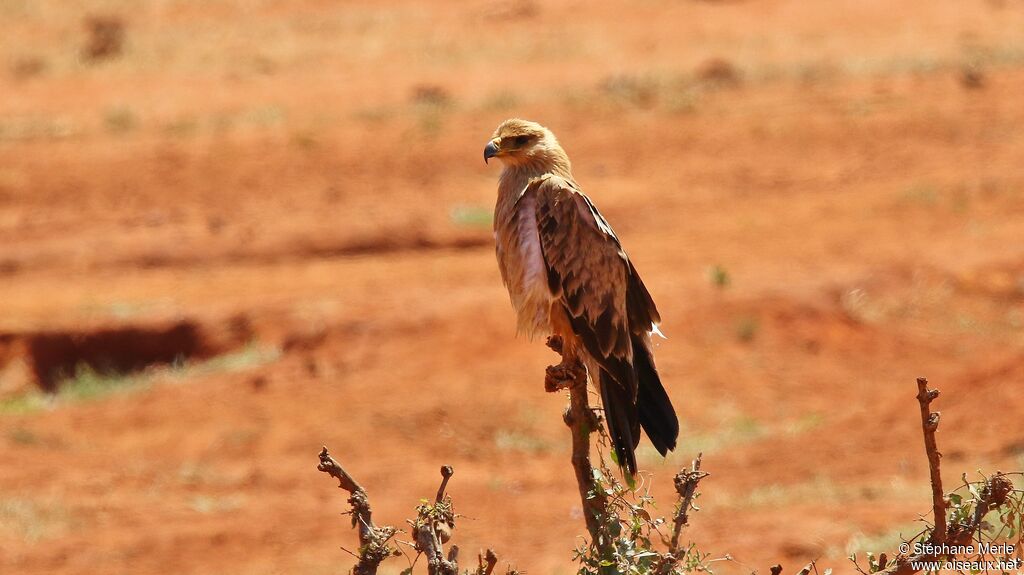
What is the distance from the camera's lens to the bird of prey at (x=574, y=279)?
6.38 metres

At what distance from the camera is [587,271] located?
6734mm

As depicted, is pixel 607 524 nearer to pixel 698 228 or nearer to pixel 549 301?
pixel 549 301

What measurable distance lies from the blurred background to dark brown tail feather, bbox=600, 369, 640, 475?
3.07 meters

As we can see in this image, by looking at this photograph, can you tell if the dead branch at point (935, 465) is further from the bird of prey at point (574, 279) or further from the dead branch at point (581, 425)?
the bird of prey at point (574, 279)

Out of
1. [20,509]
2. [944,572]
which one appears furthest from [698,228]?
[944,572]

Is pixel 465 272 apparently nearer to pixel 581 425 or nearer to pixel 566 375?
pixel 566 375

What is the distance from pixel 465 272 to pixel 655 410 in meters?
10.6

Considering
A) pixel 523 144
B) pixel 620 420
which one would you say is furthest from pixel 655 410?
pixel 523 144

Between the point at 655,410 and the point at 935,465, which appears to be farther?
the point at 655,410

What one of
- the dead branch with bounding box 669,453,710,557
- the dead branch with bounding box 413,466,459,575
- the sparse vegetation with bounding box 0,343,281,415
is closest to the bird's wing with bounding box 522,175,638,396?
the dead branch with bounding box 669,453,710,557

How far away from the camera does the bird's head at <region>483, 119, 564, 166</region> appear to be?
7148 millimetres

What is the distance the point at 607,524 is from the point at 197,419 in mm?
9010

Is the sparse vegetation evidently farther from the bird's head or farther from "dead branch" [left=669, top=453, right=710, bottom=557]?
"dead branch" [left=669, top=453, right=710, bottom=557]

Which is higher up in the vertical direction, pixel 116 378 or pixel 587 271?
pixel 116 378
